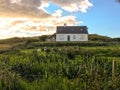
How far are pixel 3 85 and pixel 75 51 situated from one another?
38584 millimetres

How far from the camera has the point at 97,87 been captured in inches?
555

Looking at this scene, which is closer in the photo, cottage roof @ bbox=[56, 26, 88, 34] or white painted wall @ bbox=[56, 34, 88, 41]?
white painted wall @ bbox=[56, 34, 88, 41]

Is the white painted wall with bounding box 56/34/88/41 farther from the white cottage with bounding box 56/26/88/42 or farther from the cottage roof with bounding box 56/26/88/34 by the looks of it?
the cottage roof with bounding box 56/26/88/34

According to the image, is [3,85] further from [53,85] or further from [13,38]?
[13,38]

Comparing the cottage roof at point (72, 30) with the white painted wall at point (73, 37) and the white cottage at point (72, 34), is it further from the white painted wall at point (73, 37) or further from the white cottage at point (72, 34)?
the white painted wall at point (73, 37)

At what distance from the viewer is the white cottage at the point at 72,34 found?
4008 inches

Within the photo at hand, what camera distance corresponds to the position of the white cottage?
101812 mm

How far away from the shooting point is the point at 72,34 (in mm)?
102375

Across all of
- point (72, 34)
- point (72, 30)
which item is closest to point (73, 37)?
point (72, 34)

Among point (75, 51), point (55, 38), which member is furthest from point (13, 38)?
point (75, 51)

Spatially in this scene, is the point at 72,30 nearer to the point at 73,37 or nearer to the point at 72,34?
the point at 72,34

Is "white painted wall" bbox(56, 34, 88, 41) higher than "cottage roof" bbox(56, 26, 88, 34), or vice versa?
"cottage roof" bbox(56, 26, 88, 34)

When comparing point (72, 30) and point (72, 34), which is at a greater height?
point (72, 30)

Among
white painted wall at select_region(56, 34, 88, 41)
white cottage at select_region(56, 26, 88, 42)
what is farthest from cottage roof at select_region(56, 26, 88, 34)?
white painted wall at select_region(56, 34, 88, 41)
